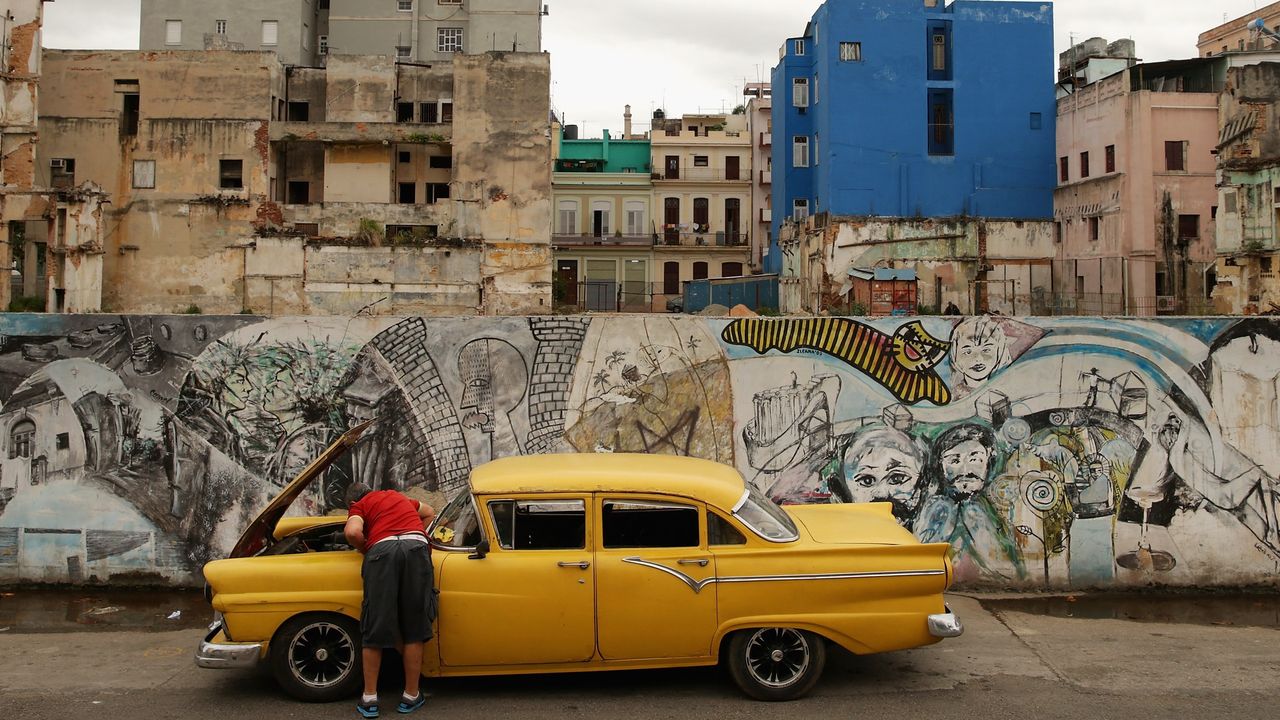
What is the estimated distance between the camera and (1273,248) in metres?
32.2

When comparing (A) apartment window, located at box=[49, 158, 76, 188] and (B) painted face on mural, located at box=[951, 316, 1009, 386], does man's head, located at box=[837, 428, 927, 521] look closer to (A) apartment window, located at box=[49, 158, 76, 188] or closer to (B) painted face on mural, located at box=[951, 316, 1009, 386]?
(B) painted face on mural, located at box=[951, 316, 1009, 386]

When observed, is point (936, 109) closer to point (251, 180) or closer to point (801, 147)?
point (801, 147)

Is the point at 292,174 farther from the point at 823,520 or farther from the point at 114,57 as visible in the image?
the point at 823,520

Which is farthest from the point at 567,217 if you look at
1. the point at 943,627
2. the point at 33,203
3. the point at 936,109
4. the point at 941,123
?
the point at 943,627

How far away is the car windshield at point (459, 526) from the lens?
6.93 metres

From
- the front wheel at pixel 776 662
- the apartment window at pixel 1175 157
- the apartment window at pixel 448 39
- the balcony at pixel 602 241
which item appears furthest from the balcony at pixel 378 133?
the front wheel at pixel 776 662

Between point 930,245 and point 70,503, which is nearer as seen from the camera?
point 70,503

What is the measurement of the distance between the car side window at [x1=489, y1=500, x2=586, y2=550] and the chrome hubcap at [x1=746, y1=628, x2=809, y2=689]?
1.29 metres

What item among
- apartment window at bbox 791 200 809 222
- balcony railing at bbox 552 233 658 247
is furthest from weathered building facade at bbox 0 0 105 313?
apartment window at bbox 791 200 809 222

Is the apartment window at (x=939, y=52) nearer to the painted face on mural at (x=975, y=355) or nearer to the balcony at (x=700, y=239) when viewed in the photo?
the balcony at (x=700, y=239)

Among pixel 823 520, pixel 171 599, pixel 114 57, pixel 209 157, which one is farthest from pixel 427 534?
pixel 114 57

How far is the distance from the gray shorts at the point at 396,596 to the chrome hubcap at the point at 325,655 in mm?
352

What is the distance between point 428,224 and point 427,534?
3812 cm

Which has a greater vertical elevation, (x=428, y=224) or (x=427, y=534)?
(x=428, y=224)
